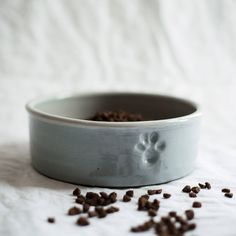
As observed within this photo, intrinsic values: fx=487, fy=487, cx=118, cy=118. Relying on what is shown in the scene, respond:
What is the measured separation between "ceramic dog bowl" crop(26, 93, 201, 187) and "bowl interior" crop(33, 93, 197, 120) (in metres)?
0.18

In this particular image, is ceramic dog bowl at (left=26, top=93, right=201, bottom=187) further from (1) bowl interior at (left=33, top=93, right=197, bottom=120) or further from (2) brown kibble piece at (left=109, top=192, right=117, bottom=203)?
(1) bowl interior at (left=33, top=93, right=197, bottom=120)

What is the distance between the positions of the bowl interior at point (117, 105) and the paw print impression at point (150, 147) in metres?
0.26

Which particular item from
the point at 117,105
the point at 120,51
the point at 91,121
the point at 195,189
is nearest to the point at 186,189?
the point at 195,189

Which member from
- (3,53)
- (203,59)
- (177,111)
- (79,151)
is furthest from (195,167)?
(3,53)

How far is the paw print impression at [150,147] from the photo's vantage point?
0.93 meters

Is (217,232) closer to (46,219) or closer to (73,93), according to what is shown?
Answer: (46,219)

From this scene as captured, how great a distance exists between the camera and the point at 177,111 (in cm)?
120

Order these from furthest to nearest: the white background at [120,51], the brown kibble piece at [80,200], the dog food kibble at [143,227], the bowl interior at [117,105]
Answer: the white background at [120,51]
the bowl interior at [117,105]
the brown kibble piece at [80,200]
the dog food kibble at [143,227]

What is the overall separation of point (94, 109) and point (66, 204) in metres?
0.44

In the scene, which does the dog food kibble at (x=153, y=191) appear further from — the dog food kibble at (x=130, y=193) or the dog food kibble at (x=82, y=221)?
the dog food kibble at (x=82, y=221)

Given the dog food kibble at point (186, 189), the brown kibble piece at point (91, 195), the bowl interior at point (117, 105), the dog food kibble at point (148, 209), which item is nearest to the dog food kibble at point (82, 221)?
the dog food kibble at point (148, 209)

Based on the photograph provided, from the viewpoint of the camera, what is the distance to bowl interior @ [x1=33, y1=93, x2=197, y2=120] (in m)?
1.21

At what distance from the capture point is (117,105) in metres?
1.28

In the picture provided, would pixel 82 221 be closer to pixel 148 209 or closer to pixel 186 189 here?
pixel 148 209
